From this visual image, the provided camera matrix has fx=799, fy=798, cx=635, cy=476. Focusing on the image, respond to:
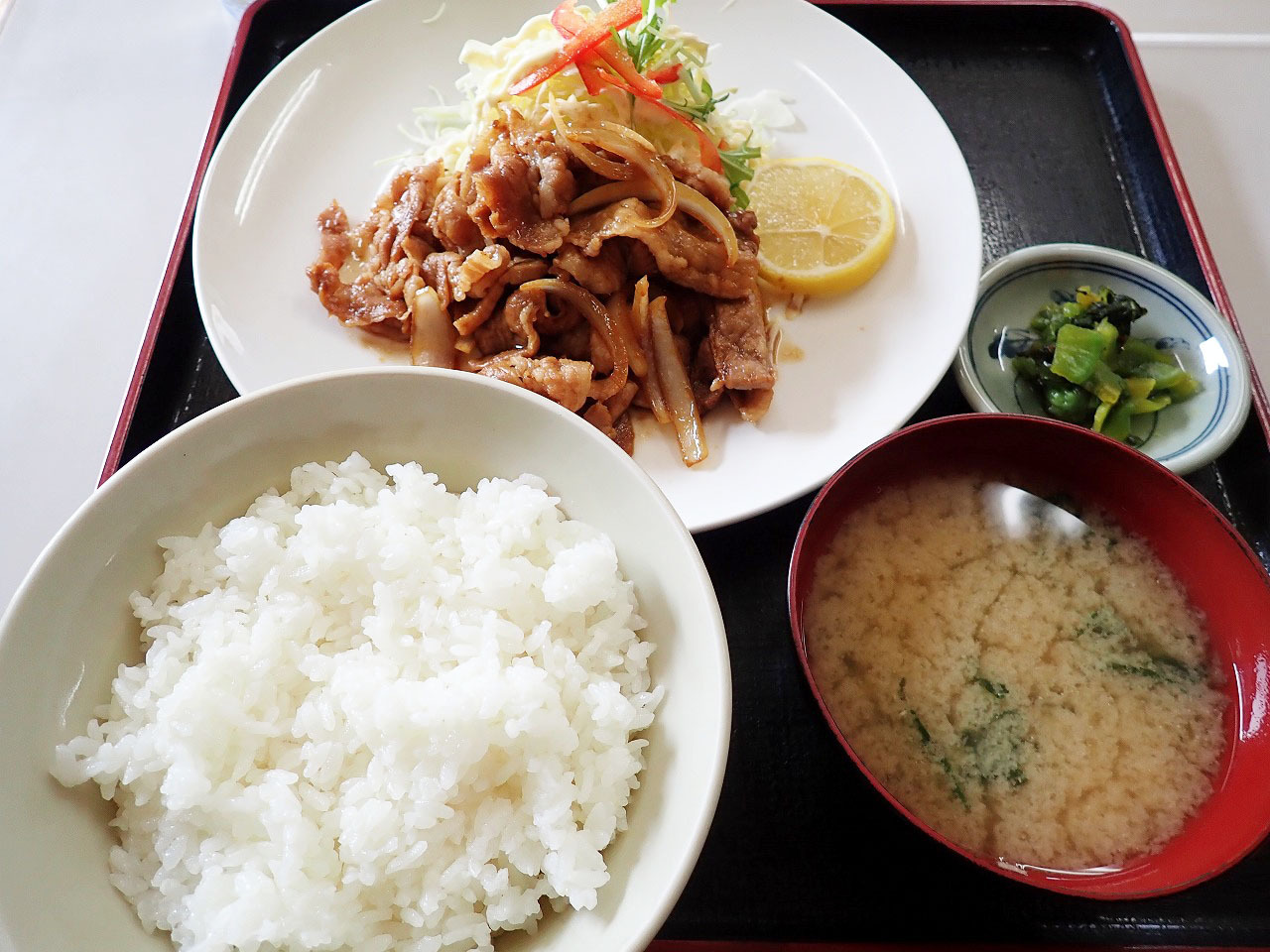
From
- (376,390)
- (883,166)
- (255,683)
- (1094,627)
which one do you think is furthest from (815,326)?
(255,683)

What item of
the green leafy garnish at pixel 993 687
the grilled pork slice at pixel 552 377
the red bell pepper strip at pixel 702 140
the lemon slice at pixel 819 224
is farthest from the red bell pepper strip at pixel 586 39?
the green leafy garnish at pixel 993 687

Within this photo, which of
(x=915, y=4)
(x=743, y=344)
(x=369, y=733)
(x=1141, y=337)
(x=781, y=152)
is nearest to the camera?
(x=369, y=733)

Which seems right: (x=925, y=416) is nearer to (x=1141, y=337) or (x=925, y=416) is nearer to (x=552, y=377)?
(x=1141, y=337)

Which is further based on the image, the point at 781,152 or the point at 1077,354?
the point at 781,152

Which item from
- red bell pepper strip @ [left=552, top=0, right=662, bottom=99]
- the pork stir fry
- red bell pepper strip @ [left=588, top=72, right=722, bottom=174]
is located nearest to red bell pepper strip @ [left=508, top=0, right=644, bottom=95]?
red bell pepper strip @ [left=552, top=0, right=662, bottom=99]

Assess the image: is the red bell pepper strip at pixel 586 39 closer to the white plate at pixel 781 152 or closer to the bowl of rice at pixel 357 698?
the white plate at pixel 781 152

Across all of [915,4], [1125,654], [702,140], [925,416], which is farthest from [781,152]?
[1125,654]

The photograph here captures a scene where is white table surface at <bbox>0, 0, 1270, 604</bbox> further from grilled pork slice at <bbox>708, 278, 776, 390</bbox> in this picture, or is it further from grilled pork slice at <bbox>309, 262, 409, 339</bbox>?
grilled pork slice at <bbox>708, 278, 776, 390</bbox>
